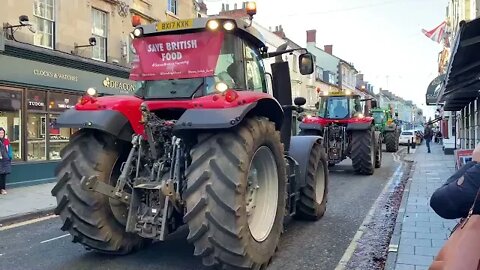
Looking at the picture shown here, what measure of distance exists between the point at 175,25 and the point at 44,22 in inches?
378

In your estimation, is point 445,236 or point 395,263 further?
point 445,236

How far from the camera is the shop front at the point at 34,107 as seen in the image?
11758mm

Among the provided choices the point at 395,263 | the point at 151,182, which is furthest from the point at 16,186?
the point at 395,263

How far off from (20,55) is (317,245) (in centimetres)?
952

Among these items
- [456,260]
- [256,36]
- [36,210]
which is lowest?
[36,210]

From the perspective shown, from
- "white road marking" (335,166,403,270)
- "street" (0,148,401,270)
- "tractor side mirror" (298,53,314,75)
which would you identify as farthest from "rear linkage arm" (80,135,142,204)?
"tractor side mirror" (298,53,314,75)

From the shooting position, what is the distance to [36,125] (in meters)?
12.9

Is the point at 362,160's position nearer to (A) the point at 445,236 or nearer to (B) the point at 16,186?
(A) the point at 445,236

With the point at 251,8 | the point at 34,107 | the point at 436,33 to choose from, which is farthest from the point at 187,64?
the point at 436,33

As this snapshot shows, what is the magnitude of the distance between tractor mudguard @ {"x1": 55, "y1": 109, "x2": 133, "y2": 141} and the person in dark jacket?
3.17m

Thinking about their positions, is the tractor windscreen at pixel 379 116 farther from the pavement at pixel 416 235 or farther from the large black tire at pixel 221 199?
the large black tire at pixel 221 199

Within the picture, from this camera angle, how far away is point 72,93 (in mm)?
13891

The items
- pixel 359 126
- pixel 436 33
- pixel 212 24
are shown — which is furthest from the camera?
pixel 436 33

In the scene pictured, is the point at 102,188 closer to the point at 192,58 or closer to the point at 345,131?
the point at 192,58
